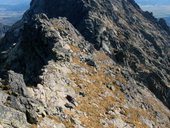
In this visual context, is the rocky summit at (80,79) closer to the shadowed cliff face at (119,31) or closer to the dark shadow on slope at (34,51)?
the dark shadow on slope at (34,51)

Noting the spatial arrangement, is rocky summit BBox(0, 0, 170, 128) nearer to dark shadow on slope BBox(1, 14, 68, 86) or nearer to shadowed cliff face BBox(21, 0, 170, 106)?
dark shadow on slope BBox(1, 14, 68, 86)

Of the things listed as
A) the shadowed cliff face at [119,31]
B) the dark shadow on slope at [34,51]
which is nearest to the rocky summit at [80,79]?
the dark shadow on slope at [34,51]

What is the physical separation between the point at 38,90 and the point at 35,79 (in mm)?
6527

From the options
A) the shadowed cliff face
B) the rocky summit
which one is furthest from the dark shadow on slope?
the shadowed cliff face

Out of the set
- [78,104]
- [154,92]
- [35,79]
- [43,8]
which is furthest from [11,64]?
[43,8]

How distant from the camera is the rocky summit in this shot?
5000cm

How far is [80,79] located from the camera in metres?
70.9

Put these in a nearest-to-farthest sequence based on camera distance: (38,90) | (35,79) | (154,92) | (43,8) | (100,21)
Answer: (38,90), (35,79), (154,92), (100,21), (43,8)

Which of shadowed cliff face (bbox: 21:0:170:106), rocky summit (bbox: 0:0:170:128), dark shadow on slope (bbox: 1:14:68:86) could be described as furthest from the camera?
shadowed cliff face (bbox: 21:0:170:106)

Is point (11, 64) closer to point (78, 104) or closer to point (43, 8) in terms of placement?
point (78, 104)

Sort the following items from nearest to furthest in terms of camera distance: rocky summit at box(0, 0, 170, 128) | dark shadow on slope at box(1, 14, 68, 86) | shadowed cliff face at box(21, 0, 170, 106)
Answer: rocky summit at box(0, 0, 170, 128), dark shadow on slope at box(1, 14, 68, 86), shadowed cliff face at box(21, 0, 170, 106)

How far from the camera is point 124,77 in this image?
88.4 m

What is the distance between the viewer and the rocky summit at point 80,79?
164 ft

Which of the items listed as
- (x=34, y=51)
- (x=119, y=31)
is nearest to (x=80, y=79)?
(x=34, y=51)
